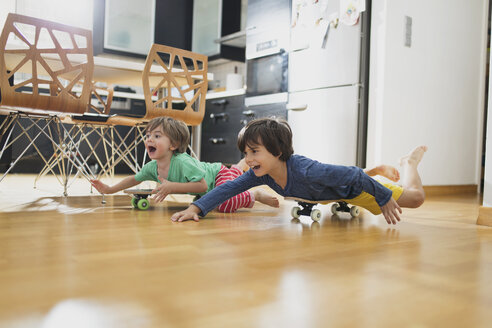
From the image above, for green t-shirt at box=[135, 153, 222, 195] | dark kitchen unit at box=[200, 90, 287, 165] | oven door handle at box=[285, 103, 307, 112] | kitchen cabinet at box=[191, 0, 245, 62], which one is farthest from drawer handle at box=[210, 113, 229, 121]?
green t-shirt at box=[135, 153, 222, 195]

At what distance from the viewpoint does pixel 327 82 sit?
10.3 ft

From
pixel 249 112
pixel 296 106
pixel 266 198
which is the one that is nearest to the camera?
pixel 266 198

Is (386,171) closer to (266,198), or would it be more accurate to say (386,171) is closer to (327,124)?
(266,198)

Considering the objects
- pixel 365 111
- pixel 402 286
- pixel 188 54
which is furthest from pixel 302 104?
pixel 402 286

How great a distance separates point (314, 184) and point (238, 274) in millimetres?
756

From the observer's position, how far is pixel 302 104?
10.9 ft

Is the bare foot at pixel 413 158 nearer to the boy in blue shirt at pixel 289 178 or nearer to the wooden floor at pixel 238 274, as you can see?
the boy in blue shirt at pixel 289 178

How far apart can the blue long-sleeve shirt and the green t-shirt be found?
0.27 m

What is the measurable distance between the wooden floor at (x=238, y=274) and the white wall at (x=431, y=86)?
147 cm

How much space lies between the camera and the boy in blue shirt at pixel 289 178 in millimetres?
1503

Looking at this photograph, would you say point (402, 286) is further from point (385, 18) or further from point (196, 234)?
point (385, 18)

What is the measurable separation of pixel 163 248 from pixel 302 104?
2424mm

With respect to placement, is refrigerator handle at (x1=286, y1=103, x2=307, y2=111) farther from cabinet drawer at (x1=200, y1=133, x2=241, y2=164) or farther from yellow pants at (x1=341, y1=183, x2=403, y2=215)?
yellow pants at (x1=341, y1=183, x2=403, y2=215)

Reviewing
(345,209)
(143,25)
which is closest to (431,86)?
(345,209)
